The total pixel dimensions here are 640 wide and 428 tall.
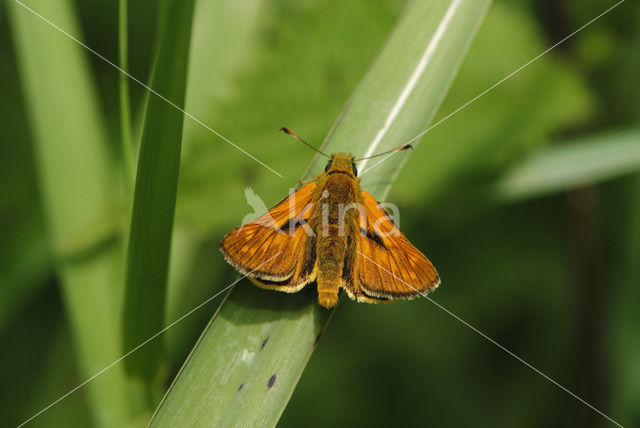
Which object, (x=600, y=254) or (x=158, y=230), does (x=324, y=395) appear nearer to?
(x=600, y=254)

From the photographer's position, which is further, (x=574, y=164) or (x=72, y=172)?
(x=574, y=164)

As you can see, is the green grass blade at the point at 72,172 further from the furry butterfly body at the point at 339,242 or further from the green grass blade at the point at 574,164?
the green grass blade at the point at 574,164

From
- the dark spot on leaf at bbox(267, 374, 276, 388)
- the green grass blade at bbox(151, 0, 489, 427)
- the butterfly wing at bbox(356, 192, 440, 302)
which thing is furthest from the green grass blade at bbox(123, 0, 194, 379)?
the butterfly wing at bbox(356, 192, 440, 302)

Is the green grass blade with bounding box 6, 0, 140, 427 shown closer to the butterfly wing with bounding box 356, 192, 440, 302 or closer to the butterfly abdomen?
the butterfly abdomen

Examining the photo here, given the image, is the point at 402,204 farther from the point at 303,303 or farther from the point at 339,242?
the point at 303,303

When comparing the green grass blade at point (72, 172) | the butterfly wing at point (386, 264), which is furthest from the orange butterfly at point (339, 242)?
the green grass blade at point (72, 172)

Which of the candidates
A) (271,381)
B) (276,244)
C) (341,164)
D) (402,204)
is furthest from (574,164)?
(271,381)

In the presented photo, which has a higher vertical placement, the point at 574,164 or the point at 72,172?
the point at 574,164
